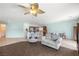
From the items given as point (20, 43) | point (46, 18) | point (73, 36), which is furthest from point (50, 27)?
point (20, 43)

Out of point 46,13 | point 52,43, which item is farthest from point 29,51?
point 46,13

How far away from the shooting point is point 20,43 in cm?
201

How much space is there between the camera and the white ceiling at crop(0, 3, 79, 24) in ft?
6.48

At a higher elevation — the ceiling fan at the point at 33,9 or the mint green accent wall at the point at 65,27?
the ceiling fan at the point at 33,9

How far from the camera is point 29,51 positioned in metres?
2.00

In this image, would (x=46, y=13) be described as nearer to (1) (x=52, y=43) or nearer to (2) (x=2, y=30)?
(1) (x=52, y=43)

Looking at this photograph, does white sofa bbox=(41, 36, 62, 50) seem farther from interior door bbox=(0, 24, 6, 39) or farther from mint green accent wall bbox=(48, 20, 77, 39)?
interior door bbox=(0, 24, 6, 39)

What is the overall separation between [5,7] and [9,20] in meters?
0.21

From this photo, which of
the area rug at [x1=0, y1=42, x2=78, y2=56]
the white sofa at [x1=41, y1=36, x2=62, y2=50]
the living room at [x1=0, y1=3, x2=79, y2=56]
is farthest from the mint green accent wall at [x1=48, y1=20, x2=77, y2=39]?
the area rug at [x1=0, y1=42, x2=78, y2=56]

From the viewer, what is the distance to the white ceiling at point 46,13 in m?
1.97

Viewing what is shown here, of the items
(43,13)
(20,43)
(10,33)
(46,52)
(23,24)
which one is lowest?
(46,52)

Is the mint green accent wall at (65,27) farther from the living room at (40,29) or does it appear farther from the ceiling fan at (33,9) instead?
the ceiling fan at (33,9)

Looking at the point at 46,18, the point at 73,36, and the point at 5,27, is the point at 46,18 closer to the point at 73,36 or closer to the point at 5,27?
the point at 73,36

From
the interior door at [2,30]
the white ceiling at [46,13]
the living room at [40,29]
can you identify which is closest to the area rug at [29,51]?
the living room at [40,29]
